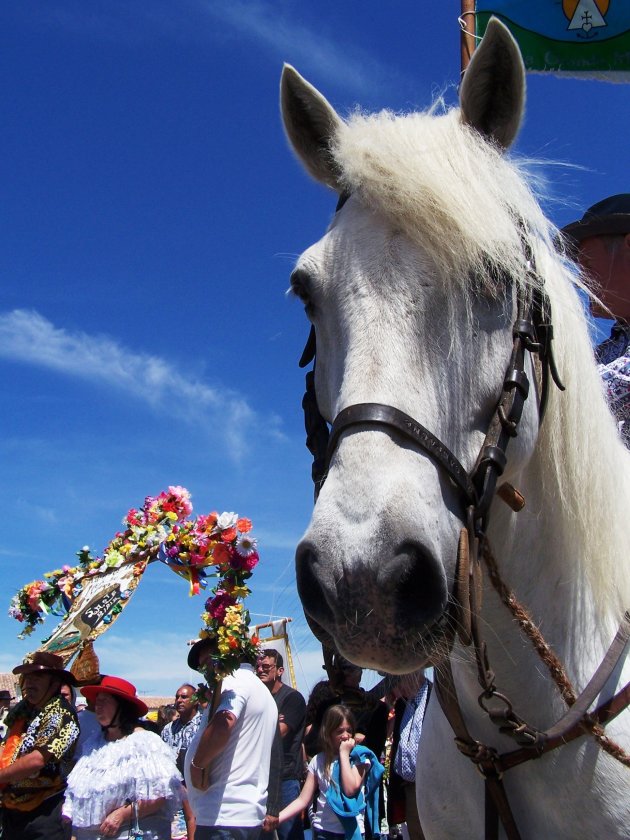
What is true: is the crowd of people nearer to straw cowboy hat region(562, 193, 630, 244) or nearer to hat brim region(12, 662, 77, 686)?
hat brim region(12, 662, 77, 686)

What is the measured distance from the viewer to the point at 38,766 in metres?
5.44

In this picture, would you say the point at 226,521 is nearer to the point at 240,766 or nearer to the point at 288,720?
the point at 240,766

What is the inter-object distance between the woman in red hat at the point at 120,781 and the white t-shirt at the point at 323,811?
1211 millimetres

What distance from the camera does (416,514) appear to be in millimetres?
1517

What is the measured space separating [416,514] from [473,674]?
0.82 metres

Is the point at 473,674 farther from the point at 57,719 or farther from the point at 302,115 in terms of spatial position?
the point at 57,719

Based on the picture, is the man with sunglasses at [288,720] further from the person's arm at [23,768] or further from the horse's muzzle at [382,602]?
the horse's muzzle at [382,602]

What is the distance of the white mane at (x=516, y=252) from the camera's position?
1.88m

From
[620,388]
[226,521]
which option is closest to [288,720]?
[226,521]

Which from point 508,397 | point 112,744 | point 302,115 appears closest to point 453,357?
point 508,397

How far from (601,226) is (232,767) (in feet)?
13.6

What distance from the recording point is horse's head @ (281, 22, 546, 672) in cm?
150

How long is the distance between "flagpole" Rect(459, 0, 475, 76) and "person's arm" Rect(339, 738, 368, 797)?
5.21m

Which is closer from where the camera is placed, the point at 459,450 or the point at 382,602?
the point at 382,602
